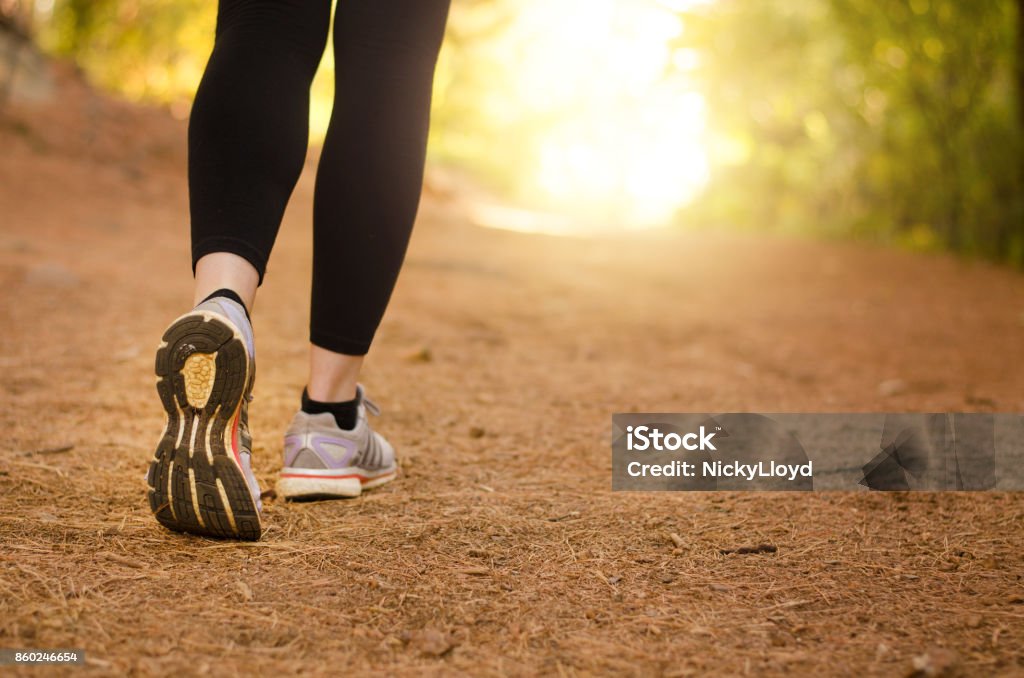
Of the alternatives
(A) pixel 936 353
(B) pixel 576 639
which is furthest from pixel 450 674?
(A) pixel 936 353

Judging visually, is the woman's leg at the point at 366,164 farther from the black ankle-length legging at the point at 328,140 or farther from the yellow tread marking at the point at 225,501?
the yellow tread marking at the point at 225,501

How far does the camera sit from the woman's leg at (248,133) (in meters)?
1.15

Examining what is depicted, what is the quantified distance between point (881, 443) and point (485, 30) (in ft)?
40.8

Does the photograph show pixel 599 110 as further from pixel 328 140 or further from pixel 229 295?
pixel 229 295

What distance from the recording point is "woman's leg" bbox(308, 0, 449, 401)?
1.26 m

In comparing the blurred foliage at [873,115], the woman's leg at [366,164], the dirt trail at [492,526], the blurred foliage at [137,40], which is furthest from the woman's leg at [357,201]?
the blurred foliage at [137,40]

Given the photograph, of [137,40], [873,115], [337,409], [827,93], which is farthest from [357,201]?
[137,40]

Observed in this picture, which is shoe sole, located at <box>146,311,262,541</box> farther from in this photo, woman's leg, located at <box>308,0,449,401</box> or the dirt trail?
woman's leg, located at <box>308,0,449,401</box>

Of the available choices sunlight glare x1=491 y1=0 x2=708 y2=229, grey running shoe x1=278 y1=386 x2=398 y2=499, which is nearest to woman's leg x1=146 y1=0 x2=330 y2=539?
grey running shoe x1=278 y1=386 x2=398 y2=499

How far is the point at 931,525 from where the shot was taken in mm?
1278

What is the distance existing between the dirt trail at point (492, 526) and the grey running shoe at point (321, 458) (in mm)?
41

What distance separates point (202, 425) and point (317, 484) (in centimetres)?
27

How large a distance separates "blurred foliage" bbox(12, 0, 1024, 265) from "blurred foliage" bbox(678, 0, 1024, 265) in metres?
0.01

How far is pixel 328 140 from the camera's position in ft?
4.21
